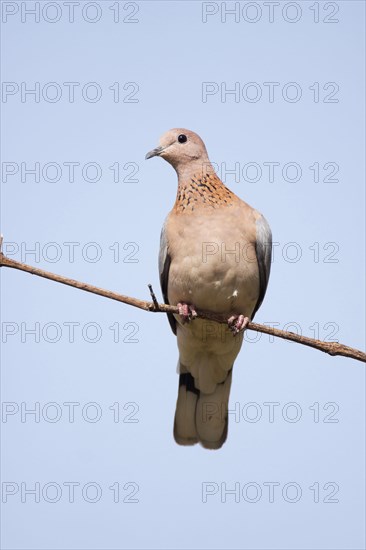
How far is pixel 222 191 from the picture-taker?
6152 millimetres

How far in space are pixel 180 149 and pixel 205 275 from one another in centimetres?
115

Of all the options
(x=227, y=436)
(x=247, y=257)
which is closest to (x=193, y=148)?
(x=247, y=257)

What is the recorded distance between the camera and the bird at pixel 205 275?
19.1 feet

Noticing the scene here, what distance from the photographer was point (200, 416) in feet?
22.2

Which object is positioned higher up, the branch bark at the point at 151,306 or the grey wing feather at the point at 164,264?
the grey wing feather at the point at 164,264

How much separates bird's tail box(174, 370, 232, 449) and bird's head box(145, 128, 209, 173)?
169 centimetres

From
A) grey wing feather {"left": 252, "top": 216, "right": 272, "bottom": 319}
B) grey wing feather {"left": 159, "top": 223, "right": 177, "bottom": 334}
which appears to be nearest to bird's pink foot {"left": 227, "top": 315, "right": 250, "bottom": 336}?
grey wing feather {"left": 252, "top": 216, "right": 272, "bottom": 319}

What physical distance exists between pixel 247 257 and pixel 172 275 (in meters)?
0.54

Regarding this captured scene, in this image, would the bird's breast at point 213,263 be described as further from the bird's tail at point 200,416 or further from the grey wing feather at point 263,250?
the bird's tail at point 200,416

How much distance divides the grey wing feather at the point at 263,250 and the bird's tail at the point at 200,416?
3.13 feet

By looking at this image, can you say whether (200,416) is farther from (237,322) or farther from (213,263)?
(213,263)

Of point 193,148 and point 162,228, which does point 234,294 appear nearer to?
point 162,228

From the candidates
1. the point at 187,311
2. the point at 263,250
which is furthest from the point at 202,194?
the point at 187,311

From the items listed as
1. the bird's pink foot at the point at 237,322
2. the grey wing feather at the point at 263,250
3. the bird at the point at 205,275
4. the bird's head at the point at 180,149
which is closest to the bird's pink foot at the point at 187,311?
the bird at the point at 205,275
